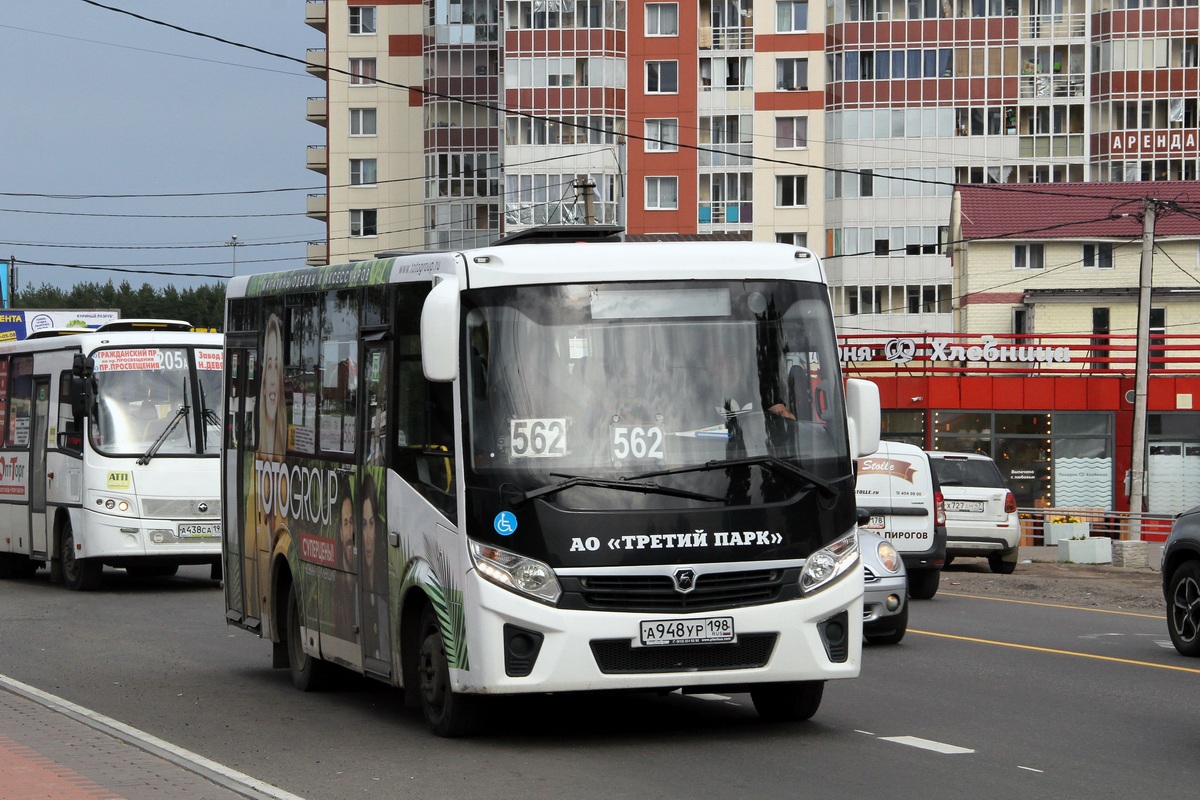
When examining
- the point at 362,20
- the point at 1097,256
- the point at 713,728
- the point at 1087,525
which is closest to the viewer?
the point at 713,728

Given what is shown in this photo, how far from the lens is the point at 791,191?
8562cm

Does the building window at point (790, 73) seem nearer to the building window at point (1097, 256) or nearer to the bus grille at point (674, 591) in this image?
the building window at point (1097, 256)

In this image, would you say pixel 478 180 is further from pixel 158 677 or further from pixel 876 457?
pixel 158 677

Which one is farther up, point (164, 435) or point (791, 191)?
point (791, 191)

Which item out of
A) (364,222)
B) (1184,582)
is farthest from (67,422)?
(364,222)

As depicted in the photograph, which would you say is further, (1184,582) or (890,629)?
(890,629)

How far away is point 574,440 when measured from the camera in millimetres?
9672

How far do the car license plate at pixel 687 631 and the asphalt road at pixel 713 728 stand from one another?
59cm

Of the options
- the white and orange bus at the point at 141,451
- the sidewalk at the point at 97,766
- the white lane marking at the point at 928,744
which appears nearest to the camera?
the sidewalk at the point at 97,766

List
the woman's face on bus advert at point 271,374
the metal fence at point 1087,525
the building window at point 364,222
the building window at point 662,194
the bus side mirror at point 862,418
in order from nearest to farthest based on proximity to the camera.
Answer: the bus side mirror at point 862,418, the woman's face on bus advert at point 271,374, the metal fence at point 1087,525, the building window at point 662,194, the building window at point 364,222

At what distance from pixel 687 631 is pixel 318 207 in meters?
86.6

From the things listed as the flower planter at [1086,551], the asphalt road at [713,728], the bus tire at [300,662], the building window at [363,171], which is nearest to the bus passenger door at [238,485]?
the asphalt road at [713,728]

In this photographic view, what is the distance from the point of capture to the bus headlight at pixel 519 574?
9.52m

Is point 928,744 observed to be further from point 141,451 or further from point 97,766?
point 141,451
